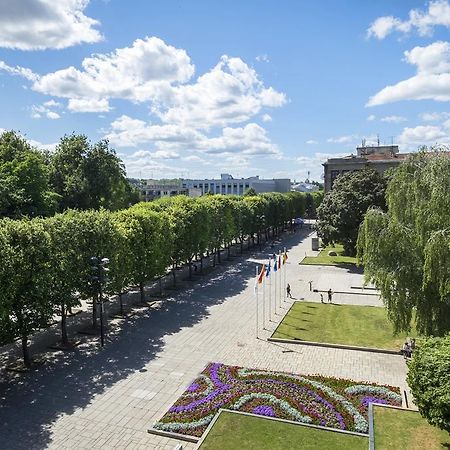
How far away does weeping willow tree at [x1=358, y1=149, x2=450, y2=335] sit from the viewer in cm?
1852

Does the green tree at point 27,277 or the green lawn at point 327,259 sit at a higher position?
the green tree at point 27,277

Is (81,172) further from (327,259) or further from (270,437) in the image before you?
(270,437)

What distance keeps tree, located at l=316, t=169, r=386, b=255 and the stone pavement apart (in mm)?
17769

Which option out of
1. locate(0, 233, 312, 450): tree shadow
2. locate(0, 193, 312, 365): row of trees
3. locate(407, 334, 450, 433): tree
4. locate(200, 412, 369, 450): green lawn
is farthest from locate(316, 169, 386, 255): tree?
locate(407, 334, 450, 433): tree

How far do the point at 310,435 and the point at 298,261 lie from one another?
43672 millimetres

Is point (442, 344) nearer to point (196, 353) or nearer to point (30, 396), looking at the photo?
point (196, 353)

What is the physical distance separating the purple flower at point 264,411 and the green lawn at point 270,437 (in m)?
0.55

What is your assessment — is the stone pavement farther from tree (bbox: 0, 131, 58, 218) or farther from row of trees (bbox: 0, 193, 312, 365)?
tree (bbox: 0, 131, 58, 218)

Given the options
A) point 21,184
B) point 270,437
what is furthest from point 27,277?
point 21,184

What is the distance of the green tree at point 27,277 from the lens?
22047 millimetres

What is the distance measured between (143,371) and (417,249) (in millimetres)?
15877

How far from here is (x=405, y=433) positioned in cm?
1664

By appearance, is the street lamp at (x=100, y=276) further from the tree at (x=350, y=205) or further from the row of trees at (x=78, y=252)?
the tree at (x=350, y=205)

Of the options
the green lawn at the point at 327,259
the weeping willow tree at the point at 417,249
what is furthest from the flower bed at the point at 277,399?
the green lawn at the point at 327,259
